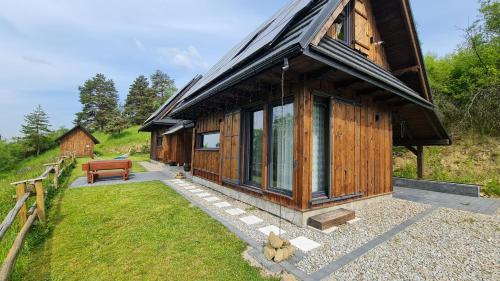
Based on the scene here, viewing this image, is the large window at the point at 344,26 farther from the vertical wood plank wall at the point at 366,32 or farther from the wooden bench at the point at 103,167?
the wooden bench at the point at 103,167

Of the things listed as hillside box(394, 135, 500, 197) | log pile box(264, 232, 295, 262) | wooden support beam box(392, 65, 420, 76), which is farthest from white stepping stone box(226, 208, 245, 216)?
hillside box(394, 135, 500, 197)

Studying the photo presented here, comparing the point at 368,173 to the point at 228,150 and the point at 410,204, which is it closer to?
the point at 410,204

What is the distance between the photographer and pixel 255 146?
19.3ft

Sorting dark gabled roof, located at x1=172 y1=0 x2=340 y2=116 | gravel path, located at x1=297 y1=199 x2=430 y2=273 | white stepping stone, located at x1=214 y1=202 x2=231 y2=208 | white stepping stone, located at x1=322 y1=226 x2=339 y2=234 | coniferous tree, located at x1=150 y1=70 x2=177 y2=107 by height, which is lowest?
white stepping stone, located at x1=214 y1=202 x2=231 y2=208

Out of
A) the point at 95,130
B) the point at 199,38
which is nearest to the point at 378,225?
the point at 199,38

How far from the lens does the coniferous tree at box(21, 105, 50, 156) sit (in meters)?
31.3

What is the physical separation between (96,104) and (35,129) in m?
18.1

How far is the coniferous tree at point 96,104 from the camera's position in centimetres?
4538

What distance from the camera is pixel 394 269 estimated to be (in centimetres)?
272

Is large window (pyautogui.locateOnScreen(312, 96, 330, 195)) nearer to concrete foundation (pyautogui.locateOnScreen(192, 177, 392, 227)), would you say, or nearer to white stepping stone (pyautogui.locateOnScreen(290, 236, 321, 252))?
concrete foundation (pyautogui.locateOnScreen(192, 177, 392, 227))

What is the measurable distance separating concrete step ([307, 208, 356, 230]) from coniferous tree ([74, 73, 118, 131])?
1901 inches

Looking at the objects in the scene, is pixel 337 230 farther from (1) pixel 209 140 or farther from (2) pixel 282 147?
(1) pixel 209 140

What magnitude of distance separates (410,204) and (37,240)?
8426 millimetres

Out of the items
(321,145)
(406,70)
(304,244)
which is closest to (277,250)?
(304,244)
